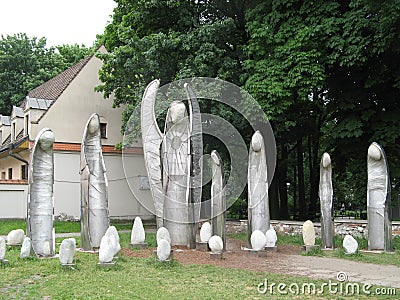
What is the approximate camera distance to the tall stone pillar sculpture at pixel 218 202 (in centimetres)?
1406

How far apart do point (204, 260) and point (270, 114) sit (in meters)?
7.52

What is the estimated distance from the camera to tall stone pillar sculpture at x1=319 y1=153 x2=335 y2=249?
562 inches

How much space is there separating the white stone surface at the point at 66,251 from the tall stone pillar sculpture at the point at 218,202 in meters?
4.93

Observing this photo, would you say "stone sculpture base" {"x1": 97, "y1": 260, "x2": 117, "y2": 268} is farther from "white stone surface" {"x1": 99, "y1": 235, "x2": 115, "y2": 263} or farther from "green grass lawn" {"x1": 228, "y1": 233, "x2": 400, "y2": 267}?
"green grass lawn" {"x1": 228, "y1": 233, "x2": 400, "y2": 267}

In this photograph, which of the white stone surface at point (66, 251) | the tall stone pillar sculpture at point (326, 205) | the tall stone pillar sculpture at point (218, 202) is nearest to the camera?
the white stone surface at point (66, 251)

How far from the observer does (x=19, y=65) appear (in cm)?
3691

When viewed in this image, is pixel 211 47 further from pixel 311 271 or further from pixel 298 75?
pixel 311 271

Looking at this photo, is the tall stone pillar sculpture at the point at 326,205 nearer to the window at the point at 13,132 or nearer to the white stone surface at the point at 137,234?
the white stone surface at the point at 137,234

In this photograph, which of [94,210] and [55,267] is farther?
[94,210]

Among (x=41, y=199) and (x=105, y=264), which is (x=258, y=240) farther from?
(x=41, y=199)

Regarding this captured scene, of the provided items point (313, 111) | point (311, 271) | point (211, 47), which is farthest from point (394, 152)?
point (311, 271)

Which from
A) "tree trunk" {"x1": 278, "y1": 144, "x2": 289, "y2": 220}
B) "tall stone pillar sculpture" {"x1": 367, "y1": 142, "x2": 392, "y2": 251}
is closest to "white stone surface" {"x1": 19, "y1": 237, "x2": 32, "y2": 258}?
"tall stone pillar sculpture" {"x1": 367, "y1": 142, "x2": 392, "y2": 251}
